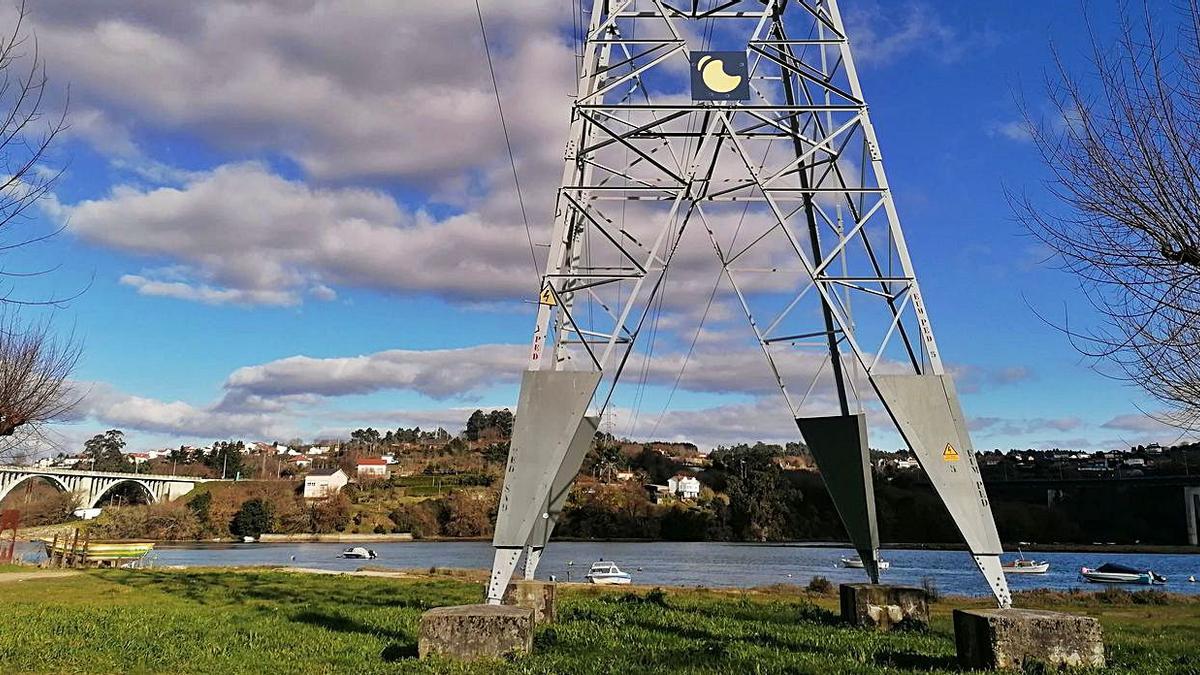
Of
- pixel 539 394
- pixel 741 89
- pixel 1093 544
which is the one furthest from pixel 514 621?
pixel 1093 544

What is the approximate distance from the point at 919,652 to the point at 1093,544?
477 feet

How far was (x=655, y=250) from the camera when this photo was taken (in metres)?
11.3

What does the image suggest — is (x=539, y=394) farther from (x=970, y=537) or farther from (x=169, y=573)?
(x=169, y=573)

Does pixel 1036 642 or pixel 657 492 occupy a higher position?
pixel 657 492

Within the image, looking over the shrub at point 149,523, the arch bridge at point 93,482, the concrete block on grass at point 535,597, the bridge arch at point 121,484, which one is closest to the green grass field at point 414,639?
the concrete block on grass at point 535,597

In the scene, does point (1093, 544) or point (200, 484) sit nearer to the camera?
point (1093, 544)

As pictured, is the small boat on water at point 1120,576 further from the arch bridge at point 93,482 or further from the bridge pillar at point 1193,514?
the arch bridge at point 93,482

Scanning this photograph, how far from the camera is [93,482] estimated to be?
12550 centimetres

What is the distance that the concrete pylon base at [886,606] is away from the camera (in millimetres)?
12547

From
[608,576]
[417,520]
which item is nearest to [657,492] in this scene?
[417,520]

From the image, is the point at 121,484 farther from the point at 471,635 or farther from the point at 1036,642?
the point at 1036,642

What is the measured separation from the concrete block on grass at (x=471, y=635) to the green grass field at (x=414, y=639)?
0.26 metres

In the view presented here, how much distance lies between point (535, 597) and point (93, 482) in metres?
139

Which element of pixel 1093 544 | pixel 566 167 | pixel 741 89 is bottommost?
pixel 1093 544
